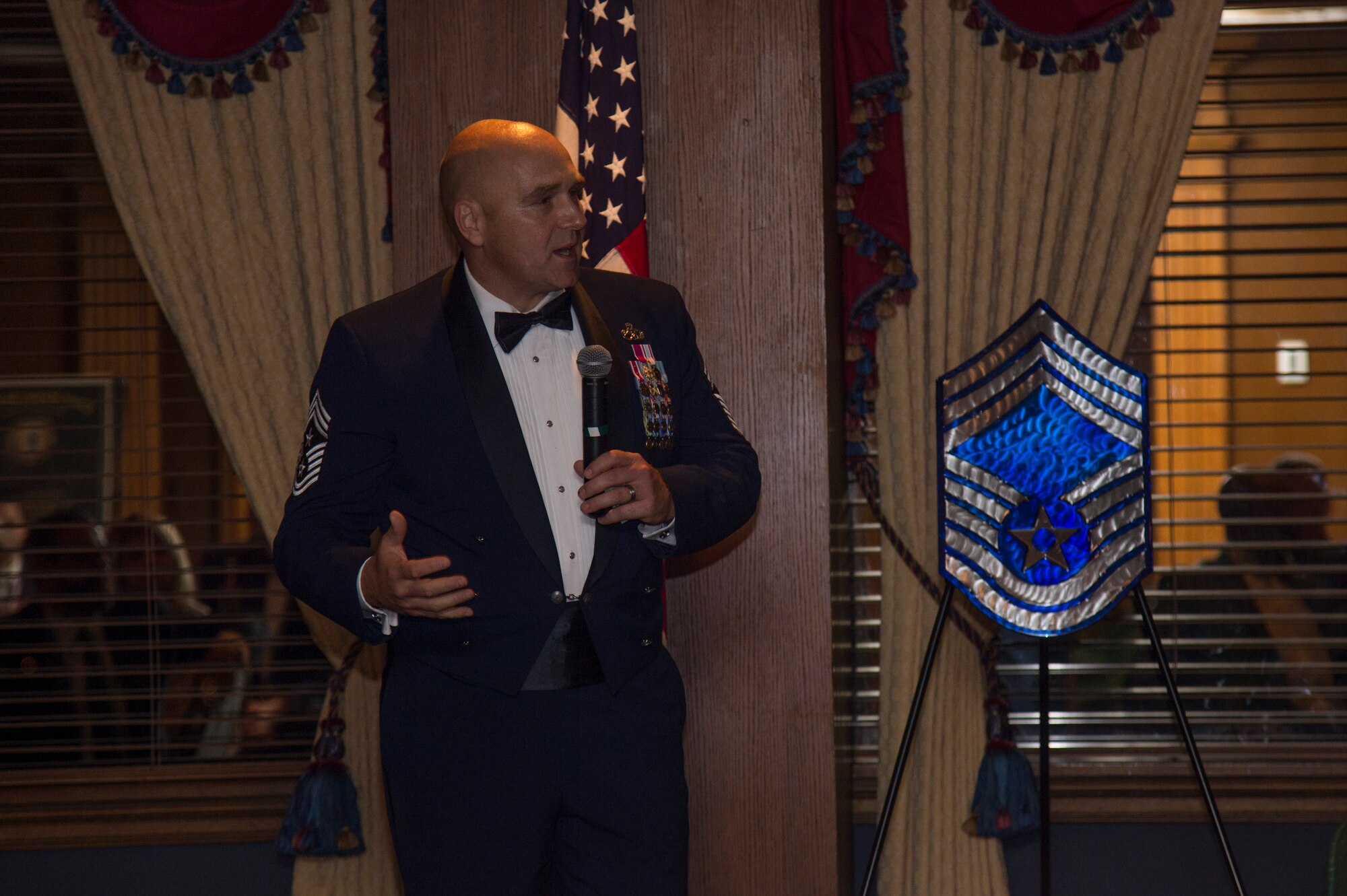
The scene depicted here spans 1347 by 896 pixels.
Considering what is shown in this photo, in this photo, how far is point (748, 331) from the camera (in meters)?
2.51

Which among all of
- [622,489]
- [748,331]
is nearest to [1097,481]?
[748,331]

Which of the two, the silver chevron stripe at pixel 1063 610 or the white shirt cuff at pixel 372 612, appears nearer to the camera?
the white shirt cuff at pixel 372 612

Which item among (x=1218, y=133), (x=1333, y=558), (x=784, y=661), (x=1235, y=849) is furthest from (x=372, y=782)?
(x=1218, y=133)

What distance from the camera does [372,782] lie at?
294 cm

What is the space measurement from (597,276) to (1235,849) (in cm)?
221

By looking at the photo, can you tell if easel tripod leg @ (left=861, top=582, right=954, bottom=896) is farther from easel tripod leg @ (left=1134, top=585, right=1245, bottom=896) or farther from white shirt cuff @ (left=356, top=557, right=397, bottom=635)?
white shirt cuff @ (left=356, top=557, right=397, bottom=635)

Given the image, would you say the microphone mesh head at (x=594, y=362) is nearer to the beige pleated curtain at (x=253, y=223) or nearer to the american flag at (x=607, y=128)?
the american flag at (x=607, y=128)

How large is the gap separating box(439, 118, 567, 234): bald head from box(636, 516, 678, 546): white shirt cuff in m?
0.60

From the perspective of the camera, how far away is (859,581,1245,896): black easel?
7.66 ft

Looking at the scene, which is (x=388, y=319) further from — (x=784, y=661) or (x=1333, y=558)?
(x=1333, y=558)

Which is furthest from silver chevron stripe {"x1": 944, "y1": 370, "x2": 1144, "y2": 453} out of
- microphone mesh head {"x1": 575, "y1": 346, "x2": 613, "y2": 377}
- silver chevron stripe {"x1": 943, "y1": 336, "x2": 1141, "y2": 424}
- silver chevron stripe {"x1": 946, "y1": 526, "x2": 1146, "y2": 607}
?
microphone mesh head {"x1": 575, "y1": 346, "x2": 613, "y2": 377}

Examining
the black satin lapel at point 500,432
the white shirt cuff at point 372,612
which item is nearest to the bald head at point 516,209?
the black satin lapel at point 500,432

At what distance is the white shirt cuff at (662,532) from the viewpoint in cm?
188

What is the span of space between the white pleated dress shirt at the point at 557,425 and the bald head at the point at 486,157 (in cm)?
20
